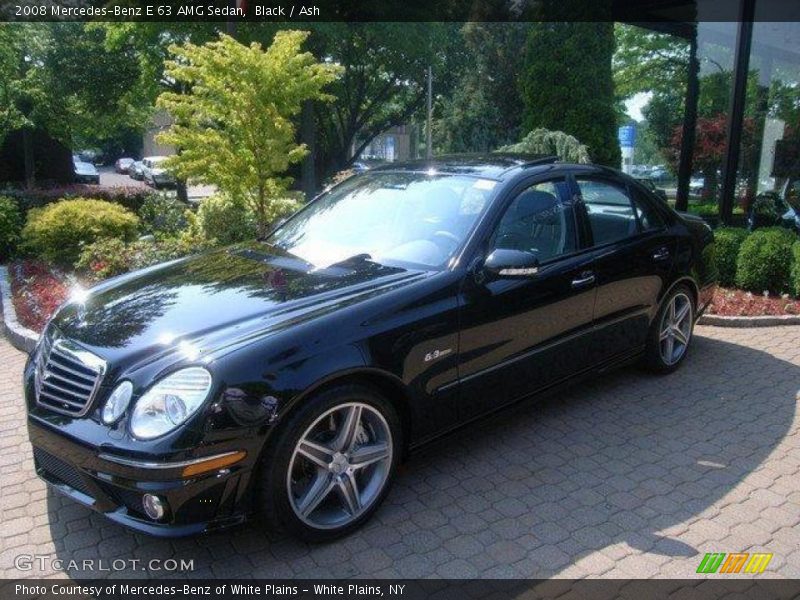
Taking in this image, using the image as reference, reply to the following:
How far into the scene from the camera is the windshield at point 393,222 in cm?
373

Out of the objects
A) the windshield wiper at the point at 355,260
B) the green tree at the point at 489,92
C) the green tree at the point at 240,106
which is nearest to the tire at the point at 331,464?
the windshield wiper at the point at 355,260

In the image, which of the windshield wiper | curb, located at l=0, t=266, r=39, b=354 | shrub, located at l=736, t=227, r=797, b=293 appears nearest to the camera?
the windshield wiper

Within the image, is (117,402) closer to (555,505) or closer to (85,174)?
(555,505)

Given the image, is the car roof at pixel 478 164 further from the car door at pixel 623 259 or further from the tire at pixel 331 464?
the tire at pixel 331 464

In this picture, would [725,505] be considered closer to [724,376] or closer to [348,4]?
[724,376]

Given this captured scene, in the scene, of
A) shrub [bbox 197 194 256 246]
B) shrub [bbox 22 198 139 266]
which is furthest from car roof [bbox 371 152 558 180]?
shrub [bbox 22 198 139 266]

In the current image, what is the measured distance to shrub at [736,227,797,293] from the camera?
24.0ft

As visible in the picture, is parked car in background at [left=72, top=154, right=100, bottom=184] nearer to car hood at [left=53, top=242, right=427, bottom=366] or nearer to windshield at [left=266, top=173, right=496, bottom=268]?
windshield at [left=266, top=173, right=496, bottom=268]

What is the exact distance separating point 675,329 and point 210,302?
3594 millimetres

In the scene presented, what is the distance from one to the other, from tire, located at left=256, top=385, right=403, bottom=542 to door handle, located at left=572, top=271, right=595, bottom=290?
60.8 inches

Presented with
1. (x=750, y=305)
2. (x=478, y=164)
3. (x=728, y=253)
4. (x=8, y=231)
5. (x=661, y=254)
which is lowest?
(x=750, y=305)

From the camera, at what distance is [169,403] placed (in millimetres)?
2668

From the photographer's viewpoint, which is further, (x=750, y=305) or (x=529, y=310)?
(x=750, y=305)

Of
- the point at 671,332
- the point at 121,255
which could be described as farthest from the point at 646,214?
the point at 121,255
